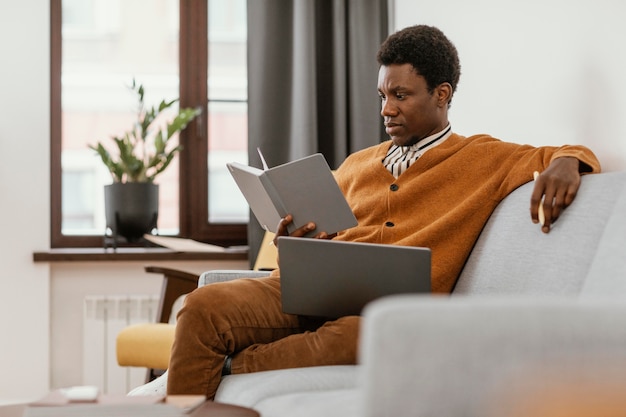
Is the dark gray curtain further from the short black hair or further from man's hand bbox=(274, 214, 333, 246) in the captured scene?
man's hand bbox=(274, 214, 333, 246)

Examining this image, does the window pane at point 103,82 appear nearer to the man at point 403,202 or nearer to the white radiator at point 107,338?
the white radiator at point 107,338

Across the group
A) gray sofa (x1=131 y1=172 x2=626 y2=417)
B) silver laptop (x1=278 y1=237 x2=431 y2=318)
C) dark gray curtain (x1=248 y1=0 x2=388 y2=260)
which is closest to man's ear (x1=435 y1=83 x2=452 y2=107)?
silver laptop (x1=278 y1=237 x2=431 y2=318)

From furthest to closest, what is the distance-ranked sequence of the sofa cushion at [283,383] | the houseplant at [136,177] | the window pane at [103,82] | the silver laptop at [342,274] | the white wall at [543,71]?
the window pane at [103,82] < the houseplant at [136,177] < the white wall at [543,71] < the silver laptop at [342,274] < the sofa cushion at [283,383]

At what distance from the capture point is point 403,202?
6.84 feet

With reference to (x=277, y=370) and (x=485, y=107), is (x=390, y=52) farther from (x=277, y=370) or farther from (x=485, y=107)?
(x=277, y=370)

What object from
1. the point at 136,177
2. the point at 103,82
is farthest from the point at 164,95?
the point at 136,177

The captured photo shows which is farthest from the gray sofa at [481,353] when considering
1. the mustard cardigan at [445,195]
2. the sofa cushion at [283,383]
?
the mustard cardigan at [445,195]

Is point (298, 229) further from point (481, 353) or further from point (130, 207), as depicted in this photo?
point (130, 207)

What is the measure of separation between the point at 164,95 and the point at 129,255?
78cm

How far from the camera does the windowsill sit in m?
3.57

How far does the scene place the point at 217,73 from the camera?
3.93 metres

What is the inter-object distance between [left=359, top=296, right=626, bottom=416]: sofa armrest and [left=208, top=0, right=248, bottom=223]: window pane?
9.77 ft

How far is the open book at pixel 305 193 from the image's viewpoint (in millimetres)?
1906

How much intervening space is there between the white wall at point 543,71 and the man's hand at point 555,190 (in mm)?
213
